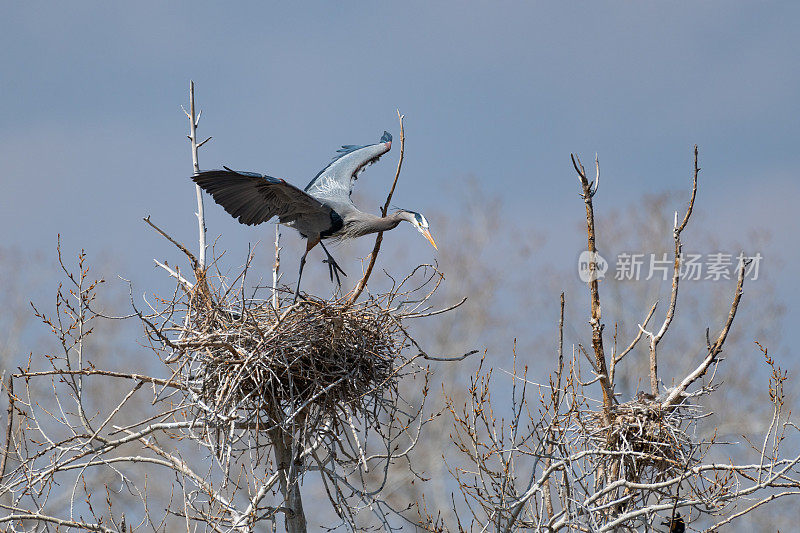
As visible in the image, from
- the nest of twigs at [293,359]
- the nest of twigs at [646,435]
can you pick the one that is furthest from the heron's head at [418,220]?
the nest of twigs at [646,435]

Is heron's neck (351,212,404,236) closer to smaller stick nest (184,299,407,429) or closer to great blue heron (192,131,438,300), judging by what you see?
great blue heron (192,131,438,300)

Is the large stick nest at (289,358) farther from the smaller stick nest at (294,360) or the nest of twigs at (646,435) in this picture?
the nest of twigs at (646,435)

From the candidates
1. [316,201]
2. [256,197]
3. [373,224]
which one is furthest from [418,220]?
[256,197]

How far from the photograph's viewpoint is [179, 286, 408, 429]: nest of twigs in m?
5.12

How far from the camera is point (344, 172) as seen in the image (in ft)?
24.8

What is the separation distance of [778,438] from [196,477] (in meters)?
3.58

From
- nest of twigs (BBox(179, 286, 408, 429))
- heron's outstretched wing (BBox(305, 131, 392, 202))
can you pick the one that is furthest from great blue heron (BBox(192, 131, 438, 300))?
nest of twigs (BBox(179, 286, 408, 429))

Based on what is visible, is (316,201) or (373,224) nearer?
(316,201)

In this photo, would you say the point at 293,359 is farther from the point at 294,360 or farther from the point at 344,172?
the point at 344,172

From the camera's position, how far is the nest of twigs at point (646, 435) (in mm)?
5059

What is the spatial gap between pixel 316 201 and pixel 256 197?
1.57ft

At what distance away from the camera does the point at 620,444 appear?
514cm

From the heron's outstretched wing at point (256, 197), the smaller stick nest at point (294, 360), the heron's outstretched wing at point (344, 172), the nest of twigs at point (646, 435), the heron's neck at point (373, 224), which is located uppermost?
the heron's outstretched wing at point (344, 172)

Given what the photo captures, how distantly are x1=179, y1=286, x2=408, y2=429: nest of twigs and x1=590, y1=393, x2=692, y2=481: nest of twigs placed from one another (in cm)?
139
